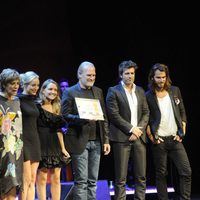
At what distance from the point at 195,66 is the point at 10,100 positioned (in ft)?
13.4

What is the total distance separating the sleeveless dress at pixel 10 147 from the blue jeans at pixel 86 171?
2.20ft

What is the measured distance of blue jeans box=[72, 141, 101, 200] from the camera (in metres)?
4.47

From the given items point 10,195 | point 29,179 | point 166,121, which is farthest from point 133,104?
point 10,195

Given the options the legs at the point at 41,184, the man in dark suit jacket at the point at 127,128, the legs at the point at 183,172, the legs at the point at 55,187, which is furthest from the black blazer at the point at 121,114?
the legs at the point at 41,184

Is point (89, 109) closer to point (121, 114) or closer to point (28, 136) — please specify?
point (121, 114)

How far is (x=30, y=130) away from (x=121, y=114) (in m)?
1.17

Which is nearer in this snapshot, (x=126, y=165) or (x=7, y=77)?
(x=7, y=77)

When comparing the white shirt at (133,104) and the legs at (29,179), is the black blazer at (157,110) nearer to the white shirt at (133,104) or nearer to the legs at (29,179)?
the white shirt at (133,104)

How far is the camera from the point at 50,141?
182 inches

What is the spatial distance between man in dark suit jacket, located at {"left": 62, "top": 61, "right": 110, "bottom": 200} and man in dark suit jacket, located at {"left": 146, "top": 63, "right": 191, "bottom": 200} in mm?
718

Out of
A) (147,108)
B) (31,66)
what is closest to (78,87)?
(147,108)

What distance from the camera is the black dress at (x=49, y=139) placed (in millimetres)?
4547

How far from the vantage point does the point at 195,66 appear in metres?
7.29

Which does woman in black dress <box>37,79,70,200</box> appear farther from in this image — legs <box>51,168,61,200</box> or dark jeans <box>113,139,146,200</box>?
dark jeans <box>113,139,146,200</box>
